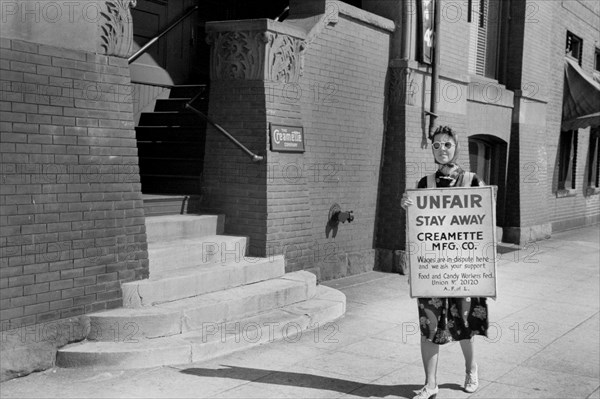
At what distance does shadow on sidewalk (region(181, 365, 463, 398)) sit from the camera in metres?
5.71

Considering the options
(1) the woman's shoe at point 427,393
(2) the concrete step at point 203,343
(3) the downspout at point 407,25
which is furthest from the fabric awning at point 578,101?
(1) the woman's shoe at point 427,393

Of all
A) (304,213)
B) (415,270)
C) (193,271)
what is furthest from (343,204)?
(415,270)

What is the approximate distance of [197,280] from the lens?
7242 mm

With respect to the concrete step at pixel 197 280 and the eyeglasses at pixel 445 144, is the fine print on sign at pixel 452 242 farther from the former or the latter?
the concrete step at pixel 197 280

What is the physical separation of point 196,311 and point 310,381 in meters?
1.36

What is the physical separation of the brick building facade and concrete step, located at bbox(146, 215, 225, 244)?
0.23 meters

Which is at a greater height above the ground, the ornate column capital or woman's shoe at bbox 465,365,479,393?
the ornate column capital

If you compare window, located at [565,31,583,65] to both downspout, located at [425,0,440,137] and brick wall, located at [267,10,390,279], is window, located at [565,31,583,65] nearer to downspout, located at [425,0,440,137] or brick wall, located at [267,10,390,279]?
downspout, located at [425,0,440,137]

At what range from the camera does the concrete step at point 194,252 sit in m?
7.32

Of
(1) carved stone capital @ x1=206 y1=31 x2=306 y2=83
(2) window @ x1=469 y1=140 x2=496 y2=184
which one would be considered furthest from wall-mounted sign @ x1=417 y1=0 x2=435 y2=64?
(2) window @ x1=469 y1=140 x2=496 y2=184

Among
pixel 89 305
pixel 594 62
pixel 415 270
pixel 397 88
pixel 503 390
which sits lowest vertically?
pixel 503 390

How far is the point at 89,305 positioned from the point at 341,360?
224cm

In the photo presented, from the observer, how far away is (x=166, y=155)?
32.8 ft

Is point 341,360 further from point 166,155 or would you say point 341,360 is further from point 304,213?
point 166,155
